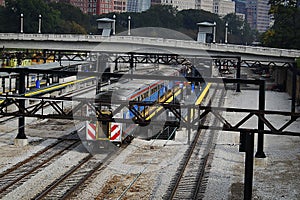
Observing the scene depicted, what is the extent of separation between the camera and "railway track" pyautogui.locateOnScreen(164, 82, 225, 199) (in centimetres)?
1884

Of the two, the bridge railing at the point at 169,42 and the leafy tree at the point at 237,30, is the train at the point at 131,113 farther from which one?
the leafy tree at the point at 237,30

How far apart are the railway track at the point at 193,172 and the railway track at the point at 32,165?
508 cm

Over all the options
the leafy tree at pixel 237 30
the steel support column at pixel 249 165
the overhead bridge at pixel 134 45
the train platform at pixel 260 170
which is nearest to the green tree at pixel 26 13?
the overhead bridge at pixel 134 45

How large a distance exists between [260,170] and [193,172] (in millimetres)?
2970

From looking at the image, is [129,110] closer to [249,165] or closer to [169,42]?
[249,165]

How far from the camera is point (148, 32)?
5022 inches

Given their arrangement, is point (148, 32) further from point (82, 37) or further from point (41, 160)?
point (41, 160)

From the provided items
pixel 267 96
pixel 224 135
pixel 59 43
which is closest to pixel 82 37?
pixel 59 43

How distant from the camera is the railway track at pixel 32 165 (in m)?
19.3

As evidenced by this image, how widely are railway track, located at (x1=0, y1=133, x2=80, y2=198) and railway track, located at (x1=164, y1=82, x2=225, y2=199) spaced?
508 cm

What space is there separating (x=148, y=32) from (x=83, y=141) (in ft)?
337

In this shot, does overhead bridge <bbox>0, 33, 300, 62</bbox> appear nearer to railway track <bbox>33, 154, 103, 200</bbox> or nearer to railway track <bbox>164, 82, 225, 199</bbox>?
railway track <bbox>164, 82, 225, 199</bbox>

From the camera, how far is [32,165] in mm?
22172

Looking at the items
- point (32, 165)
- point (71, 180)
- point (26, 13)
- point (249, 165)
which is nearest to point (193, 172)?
point (71, 180)
